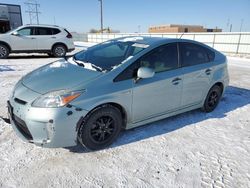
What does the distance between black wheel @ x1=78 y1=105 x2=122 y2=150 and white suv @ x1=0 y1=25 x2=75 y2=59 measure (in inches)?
398

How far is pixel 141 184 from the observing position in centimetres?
249

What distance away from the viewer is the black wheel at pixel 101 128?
2.92m

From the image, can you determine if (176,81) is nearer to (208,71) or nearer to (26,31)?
(208,71)

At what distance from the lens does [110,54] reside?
150 inches

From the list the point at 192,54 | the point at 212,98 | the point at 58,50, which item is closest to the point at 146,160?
the point at 192,54

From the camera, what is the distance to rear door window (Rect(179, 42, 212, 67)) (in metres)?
3.98

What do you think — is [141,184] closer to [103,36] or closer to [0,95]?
[0,95]

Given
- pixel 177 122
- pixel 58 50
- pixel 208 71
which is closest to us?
pixel 177 122

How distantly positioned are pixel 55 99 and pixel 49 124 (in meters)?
0.30

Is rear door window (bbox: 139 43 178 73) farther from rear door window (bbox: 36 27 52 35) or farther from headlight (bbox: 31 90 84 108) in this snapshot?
rear door window (bbox: 36 27 52 35)

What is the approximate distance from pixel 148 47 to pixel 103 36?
31364mm

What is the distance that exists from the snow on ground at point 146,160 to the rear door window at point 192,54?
113cm

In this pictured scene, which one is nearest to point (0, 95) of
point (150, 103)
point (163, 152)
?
point (150, 103)

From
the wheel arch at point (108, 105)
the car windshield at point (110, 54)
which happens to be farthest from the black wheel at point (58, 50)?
the wheel arch at point (108, 105)
